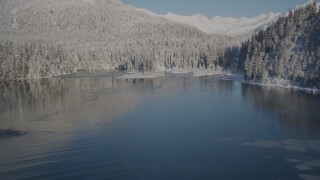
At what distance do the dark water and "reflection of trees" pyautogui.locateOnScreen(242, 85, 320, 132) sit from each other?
19 cm

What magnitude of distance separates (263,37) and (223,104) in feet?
301

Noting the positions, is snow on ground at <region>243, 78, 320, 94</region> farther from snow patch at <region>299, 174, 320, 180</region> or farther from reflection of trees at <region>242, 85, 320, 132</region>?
snow patch at <region>299, 174, 320, 180</region>

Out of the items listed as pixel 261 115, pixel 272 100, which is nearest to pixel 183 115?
pixel 261 115

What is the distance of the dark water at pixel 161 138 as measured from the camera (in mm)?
44938

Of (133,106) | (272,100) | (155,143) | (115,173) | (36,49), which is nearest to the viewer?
(115,173)

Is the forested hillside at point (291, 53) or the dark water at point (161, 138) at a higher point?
the forested hillside at point (291, 53)

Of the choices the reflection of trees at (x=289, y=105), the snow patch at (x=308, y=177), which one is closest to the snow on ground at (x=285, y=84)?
the reflection of trees at (x=289, y=105)

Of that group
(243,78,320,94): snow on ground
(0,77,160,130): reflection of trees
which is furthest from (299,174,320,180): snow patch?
(243,78,320,94): snow on ground

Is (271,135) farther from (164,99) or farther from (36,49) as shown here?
(36,49)

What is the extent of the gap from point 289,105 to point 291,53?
58832 mm

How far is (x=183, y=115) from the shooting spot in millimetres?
78500

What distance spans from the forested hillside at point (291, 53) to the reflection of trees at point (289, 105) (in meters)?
11.4

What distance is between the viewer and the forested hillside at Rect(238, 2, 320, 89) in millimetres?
Result: 125750

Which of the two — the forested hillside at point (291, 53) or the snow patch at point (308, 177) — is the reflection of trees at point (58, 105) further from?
the forested hillside at point (291, 53)
